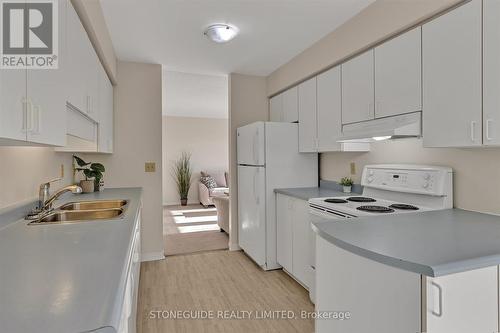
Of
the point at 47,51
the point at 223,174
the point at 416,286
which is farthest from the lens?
the point at 223,174

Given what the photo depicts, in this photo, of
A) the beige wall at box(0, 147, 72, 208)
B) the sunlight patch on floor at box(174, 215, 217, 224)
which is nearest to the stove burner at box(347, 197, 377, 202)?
the beige wall at box(0, 147, 72, 208)

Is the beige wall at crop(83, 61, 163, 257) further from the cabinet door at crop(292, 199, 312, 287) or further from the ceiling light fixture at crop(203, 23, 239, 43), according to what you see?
the cabinet door at crop(292, 199, 312, 287)

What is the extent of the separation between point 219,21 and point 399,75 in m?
1.54

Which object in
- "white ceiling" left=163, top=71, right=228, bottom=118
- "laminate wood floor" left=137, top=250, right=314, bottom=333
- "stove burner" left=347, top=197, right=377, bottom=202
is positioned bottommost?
"laminate wood floor" left=137, top=250, right=314, bottom=333

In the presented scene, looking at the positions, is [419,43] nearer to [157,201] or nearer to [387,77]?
[387,77]

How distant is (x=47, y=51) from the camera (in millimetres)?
1183

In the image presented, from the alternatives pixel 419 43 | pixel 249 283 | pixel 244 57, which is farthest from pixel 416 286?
pixel 244 57

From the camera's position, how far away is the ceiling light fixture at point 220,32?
2473 millimetres

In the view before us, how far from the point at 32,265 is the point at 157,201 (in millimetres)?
2653

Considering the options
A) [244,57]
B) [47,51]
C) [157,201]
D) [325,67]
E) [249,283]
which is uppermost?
[244,57]

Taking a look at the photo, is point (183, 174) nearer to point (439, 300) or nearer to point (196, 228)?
point (196, 228)

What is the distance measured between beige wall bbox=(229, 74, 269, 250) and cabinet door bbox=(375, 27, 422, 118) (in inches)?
79.6

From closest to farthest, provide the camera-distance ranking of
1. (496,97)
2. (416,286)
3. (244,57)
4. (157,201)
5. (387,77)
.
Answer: (416,286) → (496,97) → (387,77) → (244,57) → (157,201)

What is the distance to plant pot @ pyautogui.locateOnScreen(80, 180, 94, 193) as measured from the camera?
2805mm
